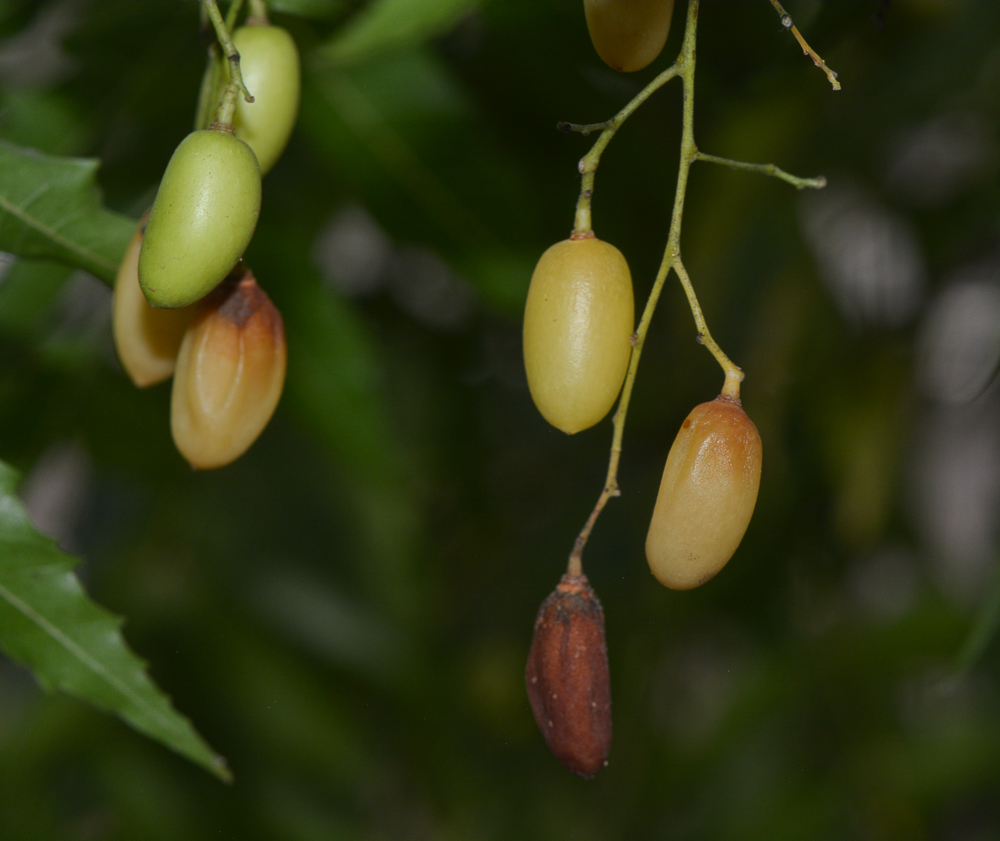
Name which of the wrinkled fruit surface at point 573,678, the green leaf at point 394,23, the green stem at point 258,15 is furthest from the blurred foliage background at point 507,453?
the wrinkled fruit surface at point 573,678

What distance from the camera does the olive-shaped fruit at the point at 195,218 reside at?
349 millimetres

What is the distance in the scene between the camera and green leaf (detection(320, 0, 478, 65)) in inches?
21.9

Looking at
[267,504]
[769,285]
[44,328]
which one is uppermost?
[44,328]

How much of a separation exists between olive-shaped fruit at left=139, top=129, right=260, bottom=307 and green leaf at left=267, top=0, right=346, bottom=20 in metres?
0.20

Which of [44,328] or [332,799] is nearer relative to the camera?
[44,328]

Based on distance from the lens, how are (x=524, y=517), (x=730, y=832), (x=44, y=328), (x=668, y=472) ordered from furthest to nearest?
(x=524, y=517), (x=730, y=832), (x=44, y=328), (x=668, y=472)

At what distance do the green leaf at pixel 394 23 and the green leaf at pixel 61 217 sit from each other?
17 cm

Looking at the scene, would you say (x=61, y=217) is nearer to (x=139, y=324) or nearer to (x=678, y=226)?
(x=139, y=324)

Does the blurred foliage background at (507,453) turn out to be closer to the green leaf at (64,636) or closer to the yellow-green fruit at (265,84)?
the yellow-green fruit at (265,84)

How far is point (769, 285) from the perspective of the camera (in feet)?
3.28

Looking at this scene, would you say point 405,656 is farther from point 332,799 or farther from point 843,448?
point 843,448

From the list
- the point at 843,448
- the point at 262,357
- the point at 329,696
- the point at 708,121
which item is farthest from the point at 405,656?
the point at 262,357

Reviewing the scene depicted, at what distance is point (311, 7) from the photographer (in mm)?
539

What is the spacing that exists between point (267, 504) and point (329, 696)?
30 centimetres
